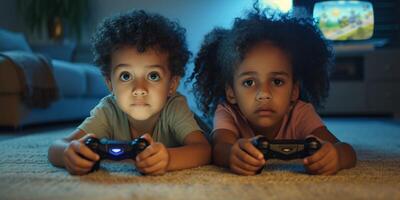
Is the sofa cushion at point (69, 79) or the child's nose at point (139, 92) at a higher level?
the child's nose at point (139, 92)

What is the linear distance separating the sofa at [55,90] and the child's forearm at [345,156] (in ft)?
4.98

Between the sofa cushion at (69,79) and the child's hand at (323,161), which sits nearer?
the child's hand at (323,161)

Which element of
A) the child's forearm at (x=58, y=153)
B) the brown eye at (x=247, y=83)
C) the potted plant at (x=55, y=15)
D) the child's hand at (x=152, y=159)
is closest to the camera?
the child's hand at (x=152, y=159)

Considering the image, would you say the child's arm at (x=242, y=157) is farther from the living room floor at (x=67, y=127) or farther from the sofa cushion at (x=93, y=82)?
the sofa cushion at (x=93, y=82)

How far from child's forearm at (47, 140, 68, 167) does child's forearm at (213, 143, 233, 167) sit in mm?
307

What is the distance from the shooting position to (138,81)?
3.20 feet

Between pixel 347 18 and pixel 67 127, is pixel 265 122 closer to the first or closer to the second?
pixel 67 127

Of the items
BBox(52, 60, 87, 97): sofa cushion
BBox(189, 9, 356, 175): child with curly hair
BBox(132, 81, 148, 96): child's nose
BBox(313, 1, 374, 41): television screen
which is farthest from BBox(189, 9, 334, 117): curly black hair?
BBox(313, 1, 374, 41): television screen

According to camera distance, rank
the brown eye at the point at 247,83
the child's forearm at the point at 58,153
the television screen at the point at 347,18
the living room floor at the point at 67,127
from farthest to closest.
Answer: the television screen at the point at 347,18 < the living room floor at the point at 67,127 < the brown eye at the point at 247,83 < the child's forearm at the point at 58,153

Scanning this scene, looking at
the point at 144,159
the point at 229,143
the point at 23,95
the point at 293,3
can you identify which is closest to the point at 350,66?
the point at 293,3

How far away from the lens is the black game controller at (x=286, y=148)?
0.84m

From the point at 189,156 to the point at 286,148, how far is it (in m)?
0.20

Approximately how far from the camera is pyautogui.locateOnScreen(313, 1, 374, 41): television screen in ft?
10.4

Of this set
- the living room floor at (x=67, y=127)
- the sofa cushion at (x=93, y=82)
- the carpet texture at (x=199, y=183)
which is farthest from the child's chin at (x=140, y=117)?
the sofa cushion at (x=93, y=82)
